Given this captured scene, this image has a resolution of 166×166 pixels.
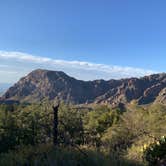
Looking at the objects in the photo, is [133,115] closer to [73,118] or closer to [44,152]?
[73,118]

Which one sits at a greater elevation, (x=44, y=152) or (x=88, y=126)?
(x=44, y=152)

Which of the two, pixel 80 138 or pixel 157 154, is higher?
pixel 157 154

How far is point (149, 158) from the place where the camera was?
1120cm

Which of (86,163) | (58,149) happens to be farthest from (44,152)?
(86,163)

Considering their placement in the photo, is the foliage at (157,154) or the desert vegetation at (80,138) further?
the foliage at (157,154)

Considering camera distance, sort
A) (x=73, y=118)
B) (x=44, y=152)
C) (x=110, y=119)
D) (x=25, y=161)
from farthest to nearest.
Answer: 1. (x=110, y=119)
2. (x=73, y=118)
3. (x=44, y=152)
4. (x=25, y=161)

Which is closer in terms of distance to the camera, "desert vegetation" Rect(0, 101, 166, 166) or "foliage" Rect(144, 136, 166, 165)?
"desert vegetation" Rect(0, 101, 166, 166)

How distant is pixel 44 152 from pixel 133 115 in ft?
109

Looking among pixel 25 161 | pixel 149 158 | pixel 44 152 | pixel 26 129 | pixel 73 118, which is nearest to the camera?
pixel 25 161

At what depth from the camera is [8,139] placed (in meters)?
28.2

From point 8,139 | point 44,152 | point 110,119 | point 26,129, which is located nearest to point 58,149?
point 44,152

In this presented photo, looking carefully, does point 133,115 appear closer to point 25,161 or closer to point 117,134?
point 117,134

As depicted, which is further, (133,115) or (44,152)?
(133,115)

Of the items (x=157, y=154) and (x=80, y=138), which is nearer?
(x=157, y=154)
